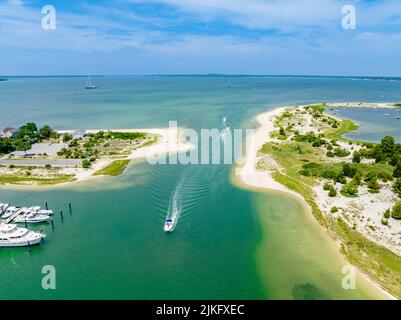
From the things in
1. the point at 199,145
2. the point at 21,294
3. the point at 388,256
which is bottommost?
the point at 21,294

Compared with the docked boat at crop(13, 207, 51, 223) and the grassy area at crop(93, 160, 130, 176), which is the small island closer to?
the grassy area at crop(93, 160, 130, 176)

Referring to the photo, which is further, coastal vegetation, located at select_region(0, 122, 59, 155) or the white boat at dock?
coastal vegetation, located at select_region(0, 122, 59, 155)

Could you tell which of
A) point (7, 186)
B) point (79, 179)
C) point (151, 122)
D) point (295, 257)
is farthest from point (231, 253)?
point (151, 122)

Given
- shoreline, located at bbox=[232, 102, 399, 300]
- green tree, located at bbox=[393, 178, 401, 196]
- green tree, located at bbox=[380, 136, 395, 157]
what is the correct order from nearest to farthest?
shoreline, located at bbox=[232, 102, 399, 300] < green tree, located at bbox=[393, 178, 401, 196] < green tree, located at bbox=[380, 136, 395, 157]

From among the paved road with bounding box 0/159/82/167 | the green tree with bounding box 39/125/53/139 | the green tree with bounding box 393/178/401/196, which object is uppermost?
the green tree with bounding box 39/125/53/139

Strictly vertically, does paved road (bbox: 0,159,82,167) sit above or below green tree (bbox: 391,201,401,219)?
above

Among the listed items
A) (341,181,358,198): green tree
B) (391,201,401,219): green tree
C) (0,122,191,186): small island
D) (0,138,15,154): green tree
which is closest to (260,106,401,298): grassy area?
(341,181,358,198): green tree

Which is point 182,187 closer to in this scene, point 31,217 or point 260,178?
point 260,178
